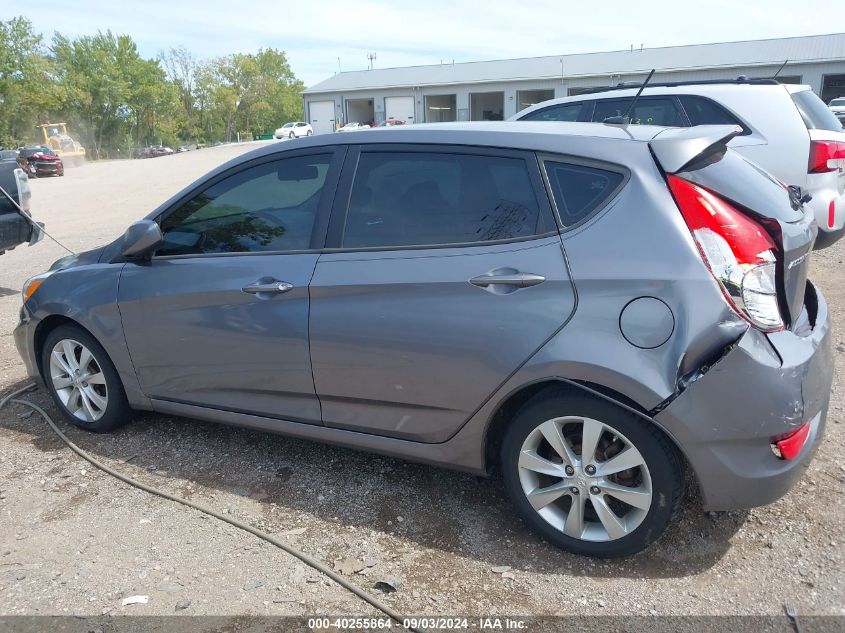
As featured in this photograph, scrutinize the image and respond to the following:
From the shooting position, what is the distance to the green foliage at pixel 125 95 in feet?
192

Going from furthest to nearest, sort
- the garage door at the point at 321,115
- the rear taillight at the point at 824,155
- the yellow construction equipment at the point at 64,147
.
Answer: the garage door at the point at 321,115
the yellow construction equipment at the point at 64,147
the rear taillight at the point at 824,155

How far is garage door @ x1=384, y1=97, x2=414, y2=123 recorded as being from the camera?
156ft

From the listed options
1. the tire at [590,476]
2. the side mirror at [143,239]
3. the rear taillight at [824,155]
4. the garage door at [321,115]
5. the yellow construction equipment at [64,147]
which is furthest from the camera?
the garage door at [321,115]

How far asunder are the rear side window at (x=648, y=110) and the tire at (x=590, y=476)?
481 centimetres

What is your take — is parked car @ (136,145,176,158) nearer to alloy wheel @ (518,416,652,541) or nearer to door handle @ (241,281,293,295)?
door handle @ (241,281,293,295)

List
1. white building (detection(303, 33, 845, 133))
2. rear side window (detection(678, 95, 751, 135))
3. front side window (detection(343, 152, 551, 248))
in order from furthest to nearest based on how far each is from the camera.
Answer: white building (detection(303, 33, 845, 133))
rear side window (detection(678, 95, 751, 135))
front side window (detection(343, 152, 551, 248))

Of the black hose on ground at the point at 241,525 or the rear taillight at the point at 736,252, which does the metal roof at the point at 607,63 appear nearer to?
the rear taillight at the point at 736,252

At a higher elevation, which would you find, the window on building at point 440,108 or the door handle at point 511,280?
the window on building at point 440,108

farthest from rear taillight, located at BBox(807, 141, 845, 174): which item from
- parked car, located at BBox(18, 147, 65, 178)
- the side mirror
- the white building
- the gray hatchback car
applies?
parked car, located at BBox(18, 147, 65, 178)

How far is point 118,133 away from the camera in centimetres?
6900

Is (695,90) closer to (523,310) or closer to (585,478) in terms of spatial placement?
(523,310)

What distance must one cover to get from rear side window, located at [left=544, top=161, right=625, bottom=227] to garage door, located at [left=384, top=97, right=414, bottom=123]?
4604 centimetres

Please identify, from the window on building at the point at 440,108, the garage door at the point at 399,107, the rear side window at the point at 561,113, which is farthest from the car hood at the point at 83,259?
the window on building at the point at 440,108

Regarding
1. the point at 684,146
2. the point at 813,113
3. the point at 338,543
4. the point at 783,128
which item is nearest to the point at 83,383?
the point at 338,543
